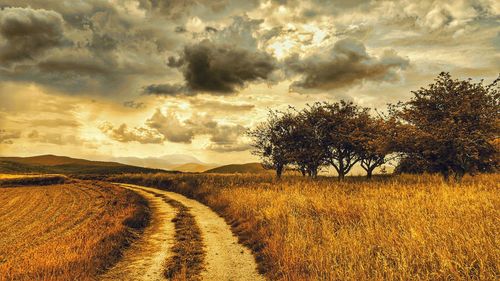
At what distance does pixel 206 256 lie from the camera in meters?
9.90

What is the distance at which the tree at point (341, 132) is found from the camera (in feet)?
109

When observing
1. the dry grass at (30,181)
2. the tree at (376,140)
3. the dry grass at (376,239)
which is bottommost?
the dry grass at (30,181)

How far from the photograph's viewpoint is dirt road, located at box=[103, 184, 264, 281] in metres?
8.29

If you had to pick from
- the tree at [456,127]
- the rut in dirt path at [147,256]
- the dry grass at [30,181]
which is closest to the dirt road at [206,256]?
the rut in dirt path at [147,256]

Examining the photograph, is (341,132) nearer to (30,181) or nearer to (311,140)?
(311,140)

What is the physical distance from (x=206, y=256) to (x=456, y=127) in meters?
18.6

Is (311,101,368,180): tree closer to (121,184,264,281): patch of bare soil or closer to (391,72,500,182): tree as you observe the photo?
(391,72,500,182): tree

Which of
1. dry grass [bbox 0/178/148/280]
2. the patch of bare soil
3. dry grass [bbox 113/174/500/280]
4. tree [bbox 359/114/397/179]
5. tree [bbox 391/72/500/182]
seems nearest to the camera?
dry grass [bbox 113/174/500/280]

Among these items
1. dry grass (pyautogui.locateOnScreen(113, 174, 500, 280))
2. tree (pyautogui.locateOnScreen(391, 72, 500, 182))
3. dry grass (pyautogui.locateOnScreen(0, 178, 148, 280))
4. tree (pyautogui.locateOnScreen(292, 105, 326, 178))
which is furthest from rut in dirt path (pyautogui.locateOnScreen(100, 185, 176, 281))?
tree (pyautogui.locateOnScreen(292, 105, 326, 178))

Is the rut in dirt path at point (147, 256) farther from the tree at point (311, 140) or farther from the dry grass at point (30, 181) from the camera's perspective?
the dry grass at point (30, 181)

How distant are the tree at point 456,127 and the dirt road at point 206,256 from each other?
15.2 metres

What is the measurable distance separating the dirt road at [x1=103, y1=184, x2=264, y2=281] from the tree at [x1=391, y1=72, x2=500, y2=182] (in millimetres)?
15183

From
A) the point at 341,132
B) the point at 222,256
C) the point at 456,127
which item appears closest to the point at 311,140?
the point at 341,132

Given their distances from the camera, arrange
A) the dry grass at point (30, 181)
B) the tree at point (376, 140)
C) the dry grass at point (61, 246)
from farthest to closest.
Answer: the dry grass at point (30, 181)
the tree at point (376, 140)
the dry grass at point (61, 246)
